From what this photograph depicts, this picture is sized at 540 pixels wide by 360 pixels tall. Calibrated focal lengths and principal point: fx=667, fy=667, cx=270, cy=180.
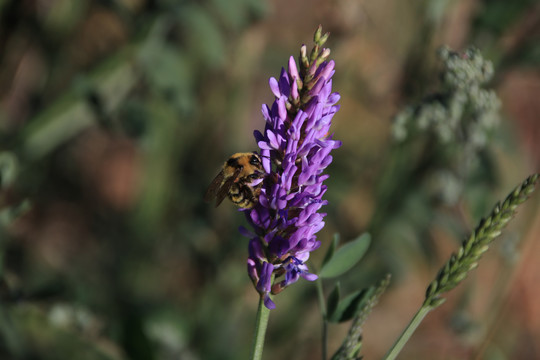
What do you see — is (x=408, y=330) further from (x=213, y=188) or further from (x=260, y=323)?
(x=213, y=188)

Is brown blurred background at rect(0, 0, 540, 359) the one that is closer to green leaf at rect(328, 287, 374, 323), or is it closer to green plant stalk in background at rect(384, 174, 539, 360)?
green leaf at rect(328, 287, 374, 323)

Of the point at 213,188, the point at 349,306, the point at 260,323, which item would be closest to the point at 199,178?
the point at 213,188

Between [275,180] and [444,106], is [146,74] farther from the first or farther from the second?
[275,180]

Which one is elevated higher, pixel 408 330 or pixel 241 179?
pixel 241 179

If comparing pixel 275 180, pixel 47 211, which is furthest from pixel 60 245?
pixel 275 180

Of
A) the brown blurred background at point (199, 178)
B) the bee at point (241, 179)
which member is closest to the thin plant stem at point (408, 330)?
the bee at point (241, 179)

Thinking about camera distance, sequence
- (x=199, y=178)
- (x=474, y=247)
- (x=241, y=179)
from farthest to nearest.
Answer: (x=199, y=178) < (x=241, y=179) < (x=474, y=247)
